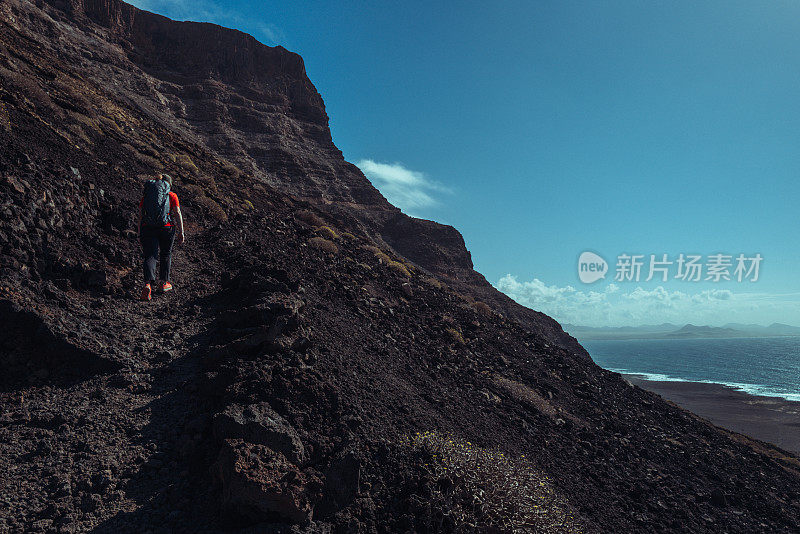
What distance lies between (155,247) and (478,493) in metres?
7.14

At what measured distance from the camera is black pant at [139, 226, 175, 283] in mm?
6676

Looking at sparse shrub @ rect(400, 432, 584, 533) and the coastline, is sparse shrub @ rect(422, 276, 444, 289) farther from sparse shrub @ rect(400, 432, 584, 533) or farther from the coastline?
the coastline

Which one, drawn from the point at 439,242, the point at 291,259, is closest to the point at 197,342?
the point at 291,259

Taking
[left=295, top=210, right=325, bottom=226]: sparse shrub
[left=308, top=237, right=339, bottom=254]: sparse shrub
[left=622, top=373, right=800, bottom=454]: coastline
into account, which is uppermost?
[left=295, top=210, right=325, bottom=226]: sparse shrub

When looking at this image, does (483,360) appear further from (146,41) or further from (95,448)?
(146,41)

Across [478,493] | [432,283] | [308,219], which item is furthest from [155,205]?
[432,283]

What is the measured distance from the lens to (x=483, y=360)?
41.1ft

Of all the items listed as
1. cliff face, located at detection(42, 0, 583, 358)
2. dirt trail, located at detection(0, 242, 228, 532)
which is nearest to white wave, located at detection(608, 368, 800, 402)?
cliff face, located at detection(42, 0, 583, 358)

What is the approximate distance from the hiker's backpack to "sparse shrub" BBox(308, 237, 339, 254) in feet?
24.0

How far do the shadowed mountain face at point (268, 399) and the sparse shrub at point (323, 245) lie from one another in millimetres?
145

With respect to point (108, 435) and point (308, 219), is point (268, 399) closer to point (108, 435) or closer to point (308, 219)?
point (108, 435)

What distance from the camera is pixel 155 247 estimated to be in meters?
6.82

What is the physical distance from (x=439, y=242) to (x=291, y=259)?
52595 mm

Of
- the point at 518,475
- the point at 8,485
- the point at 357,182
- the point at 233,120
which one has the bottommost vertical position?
the point at 518,475
